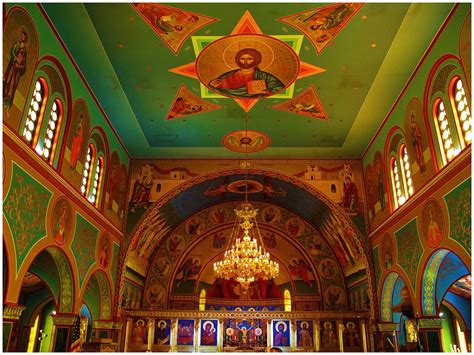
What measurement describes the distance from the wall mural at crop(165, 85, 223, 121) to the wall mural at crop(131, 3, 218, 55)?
257cm

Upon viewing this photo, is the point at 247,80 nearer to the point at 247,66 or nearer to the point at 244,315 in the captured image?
the point at 247,66

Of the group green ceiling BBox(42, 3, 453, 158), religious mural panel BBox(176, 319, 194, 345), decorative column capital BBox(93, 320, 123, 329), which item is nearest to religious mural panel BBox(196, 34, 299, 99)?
green ceiling BBox(42, 3, 453, 158)

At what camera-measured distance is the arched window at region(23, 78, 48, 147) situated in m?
10.5

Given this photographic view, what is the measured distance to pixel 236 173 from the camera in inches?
780

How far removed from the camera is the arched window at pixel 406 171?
46.0ft

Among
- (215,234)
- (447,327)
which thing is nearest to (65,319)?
(215,234)

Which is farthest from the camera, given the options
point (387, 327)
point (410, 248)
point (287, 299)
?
point (287, 299)

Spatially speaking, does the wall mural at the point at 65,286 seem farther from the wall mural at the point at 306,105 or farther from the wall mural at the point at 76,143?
the wall mural at the point at 306,105

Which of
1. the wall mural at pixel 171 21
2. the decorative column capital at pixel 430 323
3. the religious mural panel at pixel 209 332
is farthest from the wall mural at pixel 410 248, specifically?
the religious mural panel at pixel 209 332

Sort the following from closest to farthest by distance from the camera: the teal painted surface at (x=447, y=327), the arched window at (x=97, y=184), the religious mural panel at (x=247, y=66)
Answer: the religious mural panel at (x=247, y=66) < the arched window at (x=97, y=184) < the teal painted surface at (x=447, y=327)

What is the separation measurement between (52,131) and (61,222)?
2.81 meters

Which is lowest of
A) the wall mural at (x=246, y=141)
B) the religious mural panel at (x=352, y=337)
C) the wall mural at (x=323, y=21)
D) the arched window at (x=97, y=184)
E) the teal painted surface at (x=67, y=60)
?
the religious mural panel at (x=352, y=337)

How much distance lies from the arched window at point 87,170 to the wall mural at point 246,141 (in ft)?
18.5

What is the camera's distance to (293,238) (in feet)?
77.7
